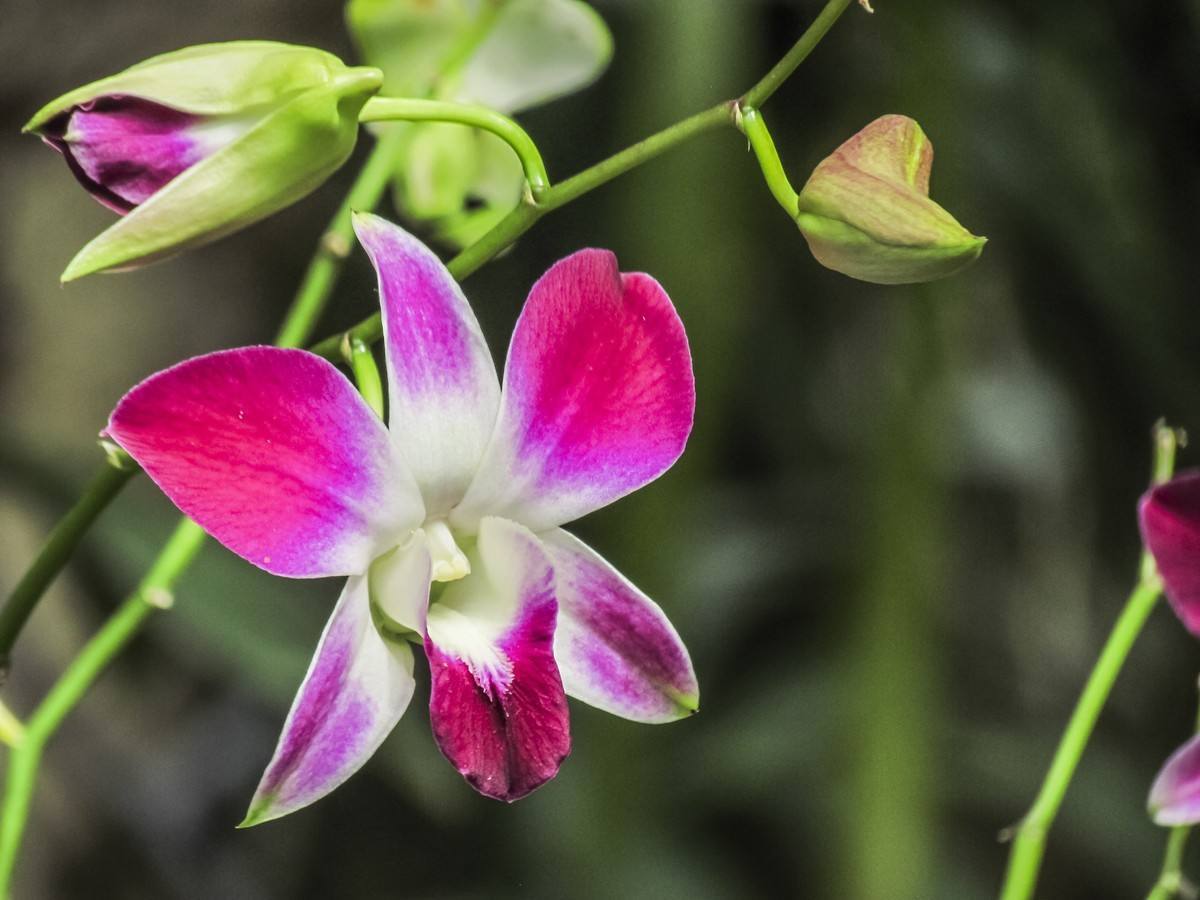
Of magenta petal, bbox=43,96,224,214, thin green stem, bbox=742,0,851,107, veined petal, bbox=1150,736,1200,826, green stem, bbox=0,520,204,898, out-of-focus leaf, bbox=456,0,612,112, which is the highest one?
thin green stem, bbox=742,0,851,107

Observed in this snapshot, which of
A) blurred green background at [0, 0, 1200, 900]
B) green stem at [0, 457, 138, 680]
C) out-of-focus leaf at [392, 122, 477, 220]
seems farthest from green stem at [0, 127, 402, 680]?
blurred green background at [0, 0, 1200, 900]

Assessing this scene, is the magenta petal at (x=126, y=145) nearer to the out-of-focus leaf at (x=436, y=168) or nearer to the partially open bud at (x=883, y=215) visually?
the partially open bud at (x=883, y=215)

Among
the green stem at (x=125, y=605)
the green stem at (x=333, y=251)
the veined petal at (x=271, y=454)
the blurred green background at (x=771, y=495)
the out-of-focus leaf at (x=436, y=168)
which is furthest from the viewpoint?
the blurred green background at (x=771, y=495)

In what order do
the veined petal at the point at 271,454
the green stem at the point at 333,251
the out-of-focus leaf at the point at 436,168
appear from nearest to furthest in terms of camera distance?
1. the veined petal at the point at 271,454
2. the green stem at the point at 333,251
3. the out-of-focus leaf at the point at 436,168

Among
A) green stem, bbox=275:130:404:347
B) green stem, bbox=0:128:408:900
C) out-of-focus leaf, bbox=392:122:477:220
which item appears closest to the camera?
green stem, bbox=0:128:408:900

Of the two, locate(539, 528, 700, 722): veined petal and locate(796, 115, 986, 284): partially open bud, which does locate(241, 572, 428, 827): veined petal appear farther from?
locate(796, 115, 986, 284): partially open bud

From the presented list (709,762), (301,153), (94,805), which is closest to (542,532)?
(301,153)

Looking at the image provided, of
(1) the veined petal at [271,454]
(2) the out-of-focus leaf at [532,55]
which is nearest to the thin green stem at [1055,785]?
(1) the veined petal at [271,454]
